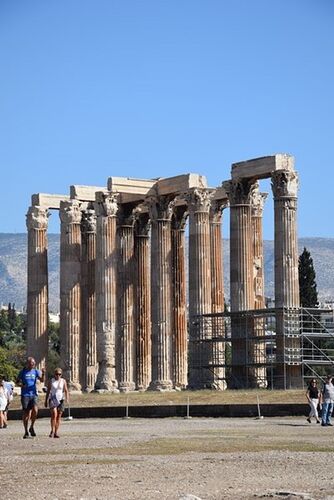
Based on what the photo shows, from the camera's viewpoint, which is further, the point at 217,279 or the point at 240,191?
the point at 217,279

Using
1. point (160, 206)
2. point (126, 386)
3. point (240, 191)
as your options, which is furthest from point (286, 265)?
point (126, 386)

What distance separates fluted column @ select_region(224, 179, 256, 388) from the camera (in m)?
81.3

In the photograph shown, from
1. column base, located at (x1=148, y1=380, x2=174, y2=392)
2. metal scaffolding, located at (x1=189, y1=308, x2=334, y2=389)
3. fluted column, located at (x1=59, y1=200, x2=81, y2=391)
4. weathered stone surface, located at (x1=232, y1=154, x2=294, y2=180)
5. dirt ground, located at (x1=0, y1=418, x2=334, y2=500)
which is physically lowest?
dirt ground, located at (x1=0, y1=418, x2=334, y2=500)

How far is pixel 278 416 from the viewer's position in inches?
2197

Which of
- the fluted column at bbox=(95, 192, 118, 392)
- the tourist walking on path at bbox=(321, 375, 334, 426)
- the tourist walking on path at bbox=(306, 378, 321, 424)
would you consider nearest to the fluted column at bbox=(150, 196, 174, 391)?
the fluted column at bbox=(95, 192, 118, 392)

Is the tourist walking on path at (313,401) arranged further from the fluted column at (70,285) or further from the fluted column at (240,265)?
the fluted column at (70,285)

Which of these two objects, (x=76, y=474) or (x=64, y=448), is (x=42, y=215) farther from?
(x=76, y=474)

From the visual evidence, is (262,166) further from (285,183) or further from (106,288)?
(106,288)

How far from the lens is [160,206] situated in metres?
87.7

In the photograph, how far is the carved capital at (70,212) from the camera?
297ft

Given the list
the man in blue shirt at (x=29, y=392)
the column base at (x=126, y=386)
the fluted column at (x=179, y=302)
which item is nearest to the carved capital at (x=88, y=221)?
the fluted column at (x=179, y=302)

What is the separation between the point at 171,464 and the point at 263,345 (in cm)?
5158

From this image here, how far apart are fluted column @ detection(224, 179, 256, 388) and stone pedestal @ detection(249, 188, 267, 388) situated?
712 millimetres

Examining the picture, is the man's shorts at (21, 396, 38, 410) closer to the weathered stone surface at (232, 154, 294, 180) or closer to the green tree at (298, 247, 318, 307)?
the weathered stone surface at (232, 154, 294, 180)
